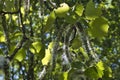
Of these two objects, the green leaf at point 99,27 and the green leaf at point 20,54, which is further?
the green leaf at point 20,54

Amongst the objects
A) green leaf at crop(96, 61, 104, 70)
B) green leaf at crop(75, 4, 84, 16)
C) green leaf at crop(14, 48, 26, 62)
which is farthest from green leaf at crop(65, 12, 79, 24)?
green leaf at crop(14, 48, 26, 62)

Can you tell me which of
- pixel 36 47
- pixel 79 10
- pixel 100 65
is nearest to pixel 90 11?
pixel 79 10

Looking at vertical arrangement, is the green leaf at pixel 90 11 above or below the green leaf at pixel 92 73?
above

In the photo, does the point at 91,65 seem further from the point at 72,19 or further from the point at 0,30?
the point at 0,30

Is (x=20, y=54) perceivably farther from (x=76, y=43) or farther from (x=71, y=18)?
(x=71, y=18)

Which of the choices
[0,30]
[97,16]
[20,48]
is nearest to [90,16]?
[97,16]

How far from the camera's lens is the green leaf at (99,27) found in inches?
57.6

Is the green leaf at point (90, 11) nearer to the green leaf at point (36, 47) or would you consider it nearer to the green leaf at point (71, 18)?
the green leaf at point (71, 18)

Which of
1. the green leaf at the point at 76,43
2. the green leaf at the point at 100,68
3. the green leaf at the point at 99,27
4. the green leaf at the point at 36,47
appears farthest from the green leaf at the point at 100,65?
the green leaf at the point at 36,47

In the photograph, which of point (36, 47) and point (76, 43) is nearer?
point (76, 43)

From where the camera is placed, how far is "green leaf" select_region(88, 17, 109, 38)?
4.80ft

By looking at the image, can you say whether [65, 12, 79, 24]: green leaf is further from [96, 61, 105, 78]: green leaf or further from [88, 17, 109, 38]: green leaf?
[96, 61, 105, 78]: green leaf

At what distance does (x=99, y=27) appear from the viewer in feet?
4.81

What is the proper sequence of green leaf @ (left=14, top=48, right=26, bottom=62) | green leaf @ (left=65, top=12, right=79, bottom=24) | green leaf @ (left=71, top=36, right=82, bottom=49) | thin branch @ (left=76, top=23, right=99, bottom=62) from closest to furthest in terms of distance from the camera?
thin branch @ (left=76, top=23, right=99, bottom=62) → green leaf @ (left=65, top=12, right=79, bottom=24) → green leaf @ (left=71, top=36, right=82, bottom=49) → green leaf @ (left=14, top=48, right=26, bottom=62)
